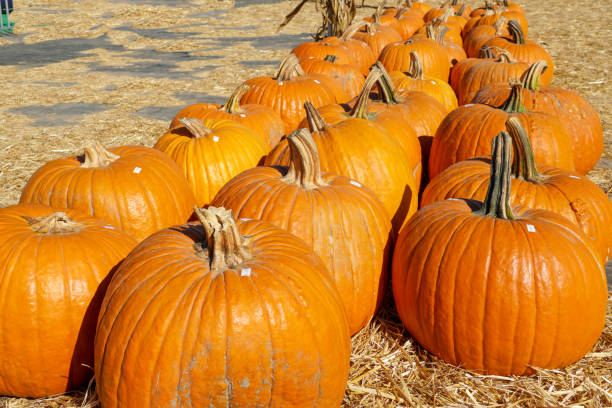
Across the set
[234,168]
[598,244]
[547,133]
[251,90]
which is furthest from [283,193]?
[251,90]

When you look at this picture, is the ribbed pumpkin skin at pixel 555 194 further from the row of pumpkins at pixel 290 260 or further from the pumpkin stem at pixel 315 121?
the pumpkin stem at pixel 315 121

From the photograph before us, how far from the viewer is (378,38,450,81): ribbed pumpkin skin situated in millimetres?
6828

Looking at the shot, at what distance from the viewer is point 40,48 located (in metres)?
12.1

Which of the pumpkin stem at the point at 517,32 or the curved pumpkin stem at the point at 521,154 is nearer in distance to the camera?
the curved pumpkin stem at the point at 521,154

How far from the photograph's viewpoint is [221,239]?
221 cm

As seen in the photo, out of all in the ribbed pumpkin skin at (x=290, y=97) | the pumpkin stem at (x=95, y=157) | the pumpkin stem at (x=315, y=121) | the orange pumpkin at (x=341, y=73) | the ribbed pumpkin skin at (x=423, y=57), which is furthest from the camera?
the ribbed pumpkin skin at (x=423, y=57)

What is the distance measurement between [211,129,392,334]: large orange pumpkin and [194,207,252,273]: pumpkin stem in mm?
635

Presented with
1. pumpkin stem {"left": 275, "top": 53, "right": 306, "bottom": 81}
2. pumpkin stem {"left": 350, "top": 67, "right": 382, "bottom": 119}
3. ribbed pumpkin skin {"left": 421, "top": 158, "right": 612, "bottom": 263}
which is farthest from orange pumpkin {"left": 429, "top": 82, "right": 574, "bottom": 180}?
pumpkin stem {"left": 275, "top": 53, "right": 306, "bottom": 81}

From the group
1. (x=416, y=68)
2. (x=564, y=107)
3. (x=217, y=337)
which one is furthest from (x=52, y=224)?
(x=564, y=107)

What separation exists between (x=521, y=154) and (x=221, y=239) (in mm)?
1968

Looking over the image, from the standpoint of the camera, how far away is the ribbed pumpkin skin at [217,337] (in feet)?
6.86

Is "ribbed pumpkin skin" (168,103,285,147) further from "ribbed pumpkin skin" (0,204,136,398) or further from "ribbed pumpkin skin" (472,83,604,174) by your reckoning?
"ribbed pumpkin skin" (0,204,136,398)

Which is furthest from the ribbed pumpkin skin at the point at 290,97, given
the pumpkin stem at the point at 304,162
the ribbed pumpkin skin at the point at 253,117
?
the pumpkin stem at the point at 304,162

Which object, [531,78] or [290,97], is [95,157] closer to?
[290,97]
